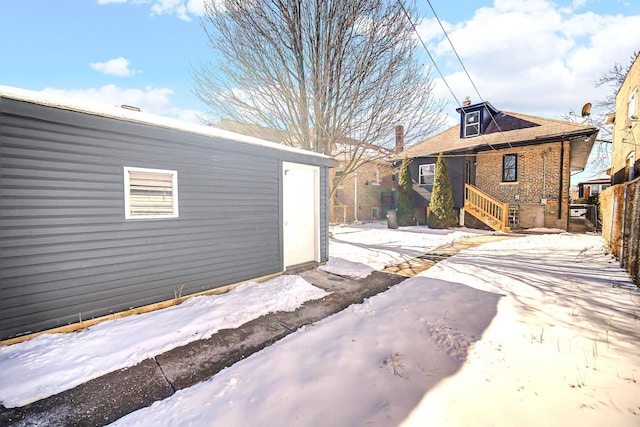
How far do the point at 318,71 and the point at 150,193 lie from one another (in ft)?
20.7

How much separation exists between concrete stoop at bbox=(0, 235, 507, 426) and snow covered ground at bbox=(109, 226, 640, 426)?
0.16 m

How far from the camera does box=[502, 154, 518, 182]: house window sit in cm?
1359

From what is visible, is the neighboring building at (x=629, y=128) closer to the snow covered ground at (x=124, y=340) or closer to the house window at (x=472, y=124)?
the house window at (x=472, y=124)

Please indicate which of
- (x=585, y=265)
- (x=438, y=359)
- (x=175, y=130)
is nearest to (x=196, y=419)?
(x=438, y=359)

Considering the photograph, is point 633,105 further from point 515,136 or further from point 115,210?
point 115,210

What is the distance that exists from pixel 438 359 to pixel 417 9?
30.4ft

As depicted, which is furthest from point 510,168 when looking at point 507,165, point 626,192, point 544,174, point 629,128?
point 626,192

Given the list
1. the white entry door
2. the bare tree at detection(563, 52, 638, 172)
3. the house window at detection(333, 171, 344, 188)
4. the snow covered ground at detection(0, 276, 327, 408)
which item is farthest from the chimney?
the bare tree at detection(563, 52, 638, 172)

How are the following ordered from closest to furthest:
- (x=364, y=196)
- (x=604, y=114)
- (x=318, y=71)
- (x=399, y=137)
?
1. (x=318, y=71)
2. (x=399, y=137)
3. (x=604, y=114)
4. (x=364, y=196)

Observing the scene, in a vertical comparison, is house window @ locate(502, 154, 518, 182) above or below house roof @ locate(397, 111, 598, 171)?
below

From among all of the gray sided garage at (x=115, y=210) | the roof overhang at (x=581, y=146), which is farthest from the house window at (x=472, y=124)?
the gray sided garage at (x=115, y=210)

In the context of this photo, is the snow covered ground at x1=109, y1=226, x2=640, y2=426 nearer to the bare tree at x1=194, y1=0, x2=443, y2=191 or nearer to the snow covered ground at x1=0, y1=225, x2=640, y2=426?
the snow covered ground at x1=0, y1=225, x2=640, y2=426

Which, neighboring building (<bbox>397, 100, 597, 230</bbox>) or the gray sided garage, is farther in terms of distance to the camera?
neighboring building (<bbox>397, 100, 597, 230</bbox>)

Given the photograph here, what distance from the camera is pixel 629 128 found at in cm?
948
